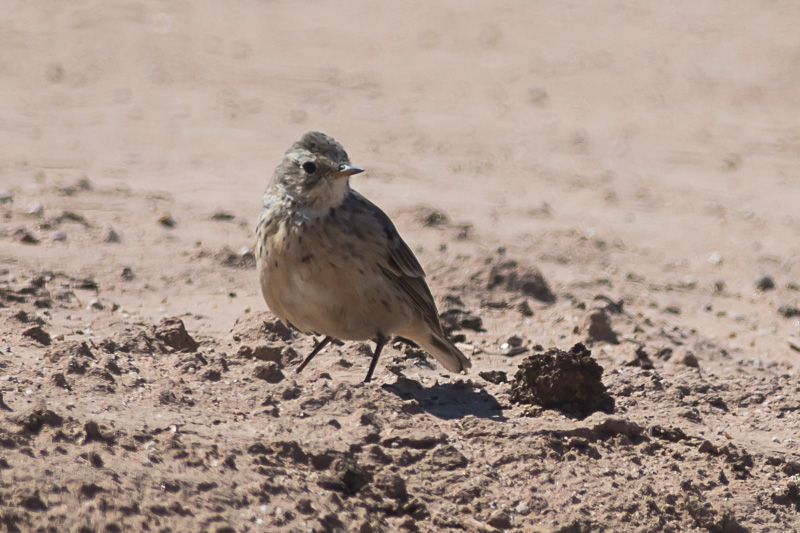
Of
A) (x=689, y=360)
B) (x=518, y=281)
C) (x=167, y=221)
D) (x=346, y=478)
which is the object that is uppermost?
(x=346, y=478)

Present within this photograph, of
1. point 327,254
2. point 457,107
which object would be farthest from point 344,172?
point 457,107

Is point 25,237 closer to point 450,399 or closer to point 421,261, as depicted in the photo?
point 421,261

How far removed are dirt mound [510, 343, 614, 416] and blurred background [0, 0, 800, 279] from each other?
437 cm

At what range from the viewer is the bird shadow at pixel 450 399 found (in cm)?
613

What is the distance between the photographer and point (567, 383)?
612 cm

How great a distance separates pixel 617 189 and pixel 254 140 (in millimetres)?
4452

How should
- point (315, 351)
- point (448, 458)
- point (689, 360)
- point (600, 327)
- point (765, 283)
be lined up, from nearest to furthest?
point (448, 458)
point (315, 351)
point (689, 360)
point (600, 327)
point (765, 283)

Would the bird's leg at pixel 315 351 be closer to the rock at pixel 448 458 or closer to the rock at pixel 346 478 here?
the rock at pixel 448 458

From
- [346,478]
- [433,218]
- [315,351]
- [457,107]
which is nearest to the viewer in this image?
[346,478]

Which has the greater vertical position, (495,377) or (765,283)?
(495,377)

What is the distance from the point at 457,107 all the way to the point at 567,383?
10.1 meters

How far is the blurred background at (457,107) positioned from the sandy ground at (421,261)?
5 centimetres

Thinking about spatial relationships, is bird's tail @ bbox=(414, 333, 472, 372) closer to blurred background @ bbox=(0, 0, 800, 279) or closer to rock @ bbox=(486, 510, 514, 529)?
rock @ bbox=(486, 510, 514, 529)

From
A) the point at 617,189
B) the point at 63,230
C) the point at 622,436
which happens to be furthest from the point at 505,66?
the point at 622,436
